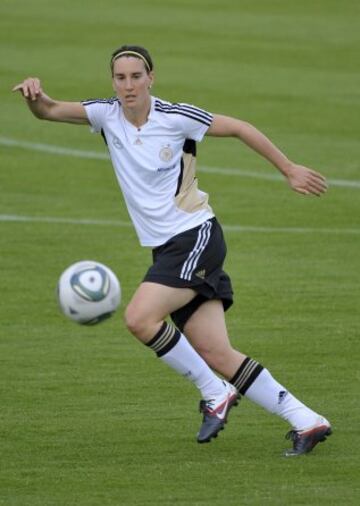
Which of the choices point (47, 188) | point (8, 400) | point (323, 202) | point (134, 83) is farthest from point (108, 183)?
point (134, 83)

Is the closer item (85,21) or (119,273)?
(119,273)

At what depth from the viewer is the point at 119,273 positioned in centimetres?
1608

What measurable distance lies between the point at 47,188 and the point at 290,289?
6418 millimetres

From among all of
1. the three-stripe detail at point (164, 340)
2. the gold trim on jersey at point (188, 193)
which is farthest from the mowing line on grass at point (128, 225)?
the three-stripe detail at point (164, 340)

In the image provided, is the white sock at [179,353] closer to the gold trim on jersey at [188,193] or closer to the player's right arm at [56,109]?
the gold trim on jersey at [188,193]

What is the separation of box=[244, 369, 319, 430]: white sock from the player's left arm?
116 cm

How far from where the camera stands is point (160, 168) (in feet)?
31.2

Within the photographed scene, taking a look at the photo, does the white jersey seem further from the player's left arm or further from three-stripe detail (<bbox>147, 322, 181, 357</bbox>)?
three-stripe detail (<bbox>147, 322, 181, 357</bbox>)

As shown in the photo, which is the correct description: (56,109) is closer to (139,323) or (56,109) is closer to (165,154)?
(165,154)

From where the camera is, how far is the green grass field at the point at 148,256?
30.3 feet

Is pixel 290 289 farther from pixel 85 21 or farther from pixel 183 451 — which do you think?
pixel 85 21

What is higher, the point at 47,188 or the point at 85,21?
the point at 85,21

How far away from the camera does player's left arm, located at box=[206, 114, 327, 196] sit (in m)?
9.36

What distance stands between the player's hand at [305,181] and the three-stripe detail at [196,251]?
1.97ft
